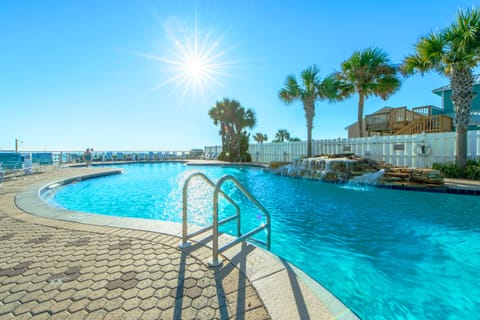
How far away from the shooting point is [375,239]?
3389 millimetres

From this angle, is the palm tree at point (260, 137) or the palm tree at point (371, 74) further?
the palm tree at point (260, 137)

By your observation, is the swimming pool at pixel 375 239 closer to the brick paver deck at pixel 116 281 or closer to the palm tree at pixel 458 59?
the brick paver deck at pixel 116 281

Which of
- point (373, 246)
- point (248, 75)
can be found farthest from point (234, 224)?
point (248, 75)

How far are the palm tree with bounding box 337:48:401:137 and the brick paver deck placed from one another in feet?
47.1

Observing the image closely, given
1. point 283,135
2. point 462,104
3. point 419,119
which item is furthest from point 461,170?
point 283,135

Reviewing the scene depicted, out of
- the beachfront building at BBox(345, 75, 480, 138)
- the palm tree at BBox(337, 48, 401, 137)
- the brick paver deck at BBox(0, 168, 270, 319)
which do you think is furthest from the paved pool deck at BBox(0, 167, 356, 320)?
the palm tree at BBox(337, 48, 401, 137)

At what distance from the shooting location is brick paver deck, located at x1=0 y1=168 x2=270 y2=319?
4.49ft

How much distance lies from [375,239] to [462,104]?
27.3 ft

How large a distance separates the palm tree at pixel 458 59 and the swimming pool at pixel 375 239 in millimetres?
3640

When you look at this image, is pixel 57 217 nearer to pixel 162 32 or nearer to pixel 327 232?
pixel 327 232

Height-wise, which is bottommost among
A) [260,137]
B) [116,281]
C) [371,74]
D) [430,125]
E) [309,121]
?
[116,281]

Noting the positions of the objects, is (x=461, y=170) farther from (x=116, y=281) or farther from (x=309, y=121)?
(x=116, y=281)

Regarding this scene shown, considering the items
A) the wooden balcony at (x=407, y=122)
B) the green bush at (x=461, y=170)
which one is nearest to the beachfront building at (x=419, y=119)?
the wooden balcony at (x=407, y=122)

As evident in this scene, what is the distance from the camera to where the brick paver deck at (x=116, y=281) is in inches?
53.9
